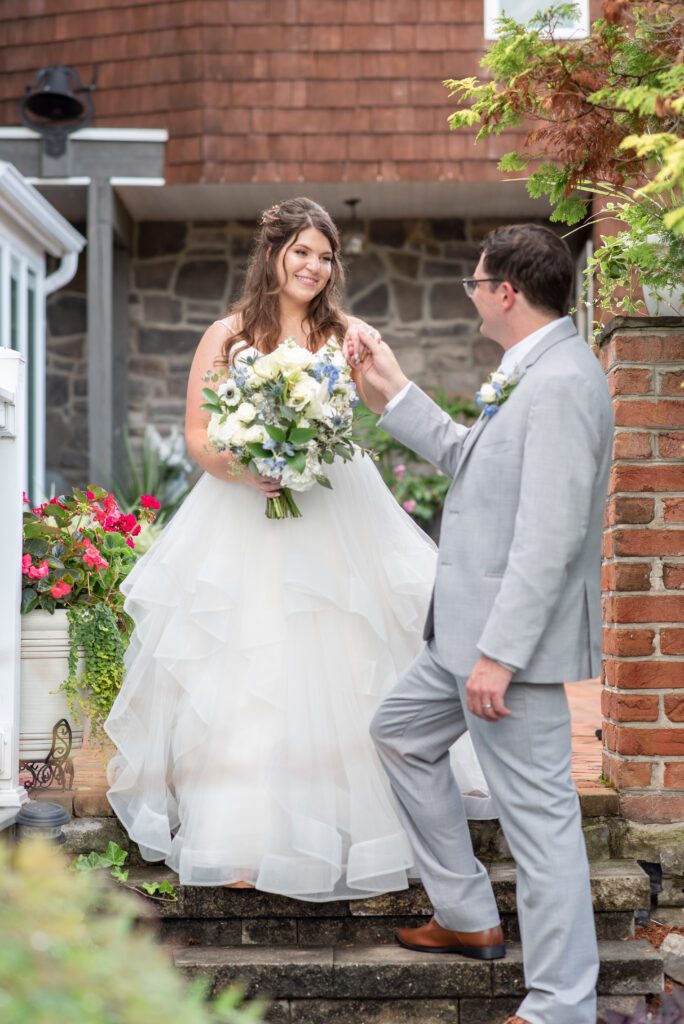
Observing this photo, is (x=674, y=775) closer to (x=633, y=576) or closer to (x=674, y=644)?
(x=674, y=644)

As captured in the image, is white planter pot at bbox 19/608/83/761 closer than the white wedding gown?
No

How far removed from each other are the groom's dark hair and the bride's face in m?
0.82

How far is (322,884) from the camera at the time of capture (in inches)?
121

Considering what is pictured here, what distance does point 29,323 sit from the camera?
26.9 feet

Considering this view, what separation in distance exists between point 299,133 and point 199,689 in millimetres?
5950

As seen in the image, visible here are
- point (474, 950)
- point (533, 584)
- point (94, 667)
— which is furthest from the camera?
point (94, 667)

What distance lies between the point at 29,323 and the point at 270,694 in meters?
5.68

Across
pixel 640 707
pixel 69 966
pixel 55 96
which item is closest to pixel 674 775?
pixel 640 707

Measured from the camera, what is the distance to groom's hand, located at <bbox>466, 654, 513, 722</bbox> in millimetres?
2600

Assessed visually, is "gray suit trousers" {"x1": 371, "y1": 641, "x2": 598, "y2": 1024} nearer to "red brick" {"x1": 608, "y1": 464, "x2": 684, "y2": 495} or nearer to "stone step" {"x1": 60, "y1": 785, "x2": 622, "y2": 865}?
"stone step" {"x1": 60, "y1": 785, "x2": 622, "y2": 865}

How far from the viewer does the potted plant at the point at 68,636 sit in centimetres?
361

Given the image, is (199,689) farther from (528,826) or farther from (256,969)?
(528,826)

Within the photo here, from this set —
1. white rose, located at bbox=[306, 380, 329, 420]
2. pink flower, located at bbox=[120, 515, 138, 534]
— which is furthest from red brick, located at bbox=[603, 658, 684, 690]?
pink flower, located at bbox=[120, 515, 138, 534]

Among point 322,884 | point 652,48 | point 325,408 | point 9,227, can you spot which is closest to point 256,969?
point 322,884
